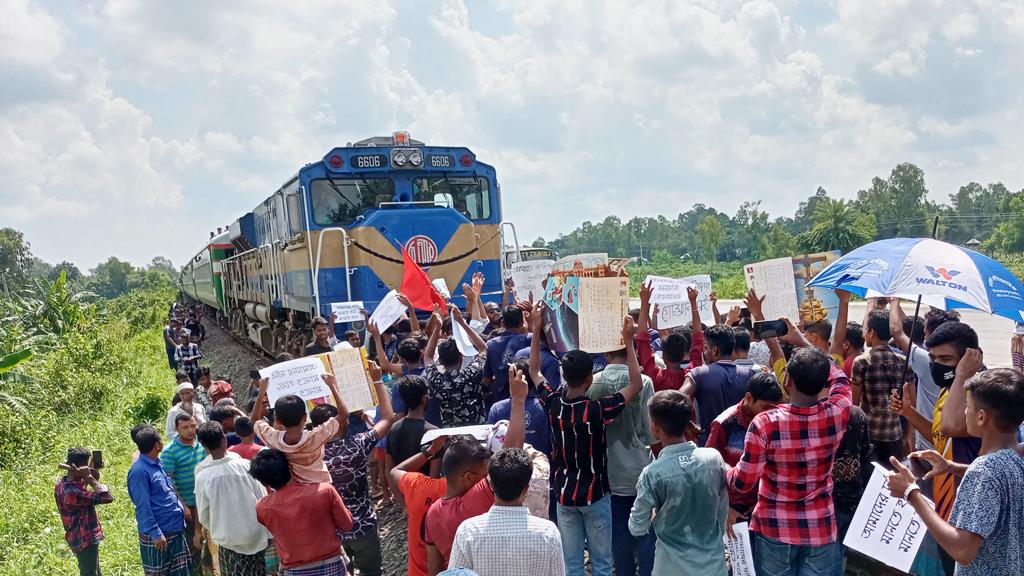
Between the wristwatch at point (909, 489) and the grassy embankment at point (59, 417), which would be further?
the grassy embankment at point (59, 417)

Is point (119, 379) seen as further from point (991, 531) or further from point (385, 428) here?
point (991, 531)

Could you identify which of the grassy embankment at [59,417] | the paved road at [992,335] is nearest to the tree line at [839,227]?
the paved road at [992,335]

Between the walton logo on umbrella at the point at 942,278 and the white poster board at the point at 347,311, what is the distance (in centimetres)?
580

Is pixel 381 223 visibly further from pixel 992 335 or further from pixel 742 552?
pixel 992 335

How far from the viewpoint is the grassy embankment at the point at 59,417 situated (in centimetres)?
657

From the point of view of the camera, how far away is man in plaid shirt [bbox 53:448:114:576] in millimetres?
4902

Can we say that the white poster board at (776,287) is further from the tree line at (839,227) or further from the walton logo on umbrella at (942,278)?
the tree line at (839,227)

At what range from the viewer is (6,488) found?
834cm

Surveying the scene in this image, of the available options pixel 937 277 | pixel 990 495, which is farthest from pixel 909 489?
pixel 937 277

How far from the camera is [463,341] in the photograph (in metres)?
5.36

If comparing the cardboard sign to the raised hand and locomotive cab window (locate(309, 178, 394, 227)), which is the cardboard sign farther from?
locomotive cab window (locate(309, 178, 394, 227))

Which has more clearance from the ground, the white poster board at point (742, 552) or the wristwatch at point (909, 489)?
the wristwatch at point (909, 489)

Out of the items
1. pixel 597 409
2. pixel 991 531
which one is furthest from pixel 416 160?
pixel 991 531

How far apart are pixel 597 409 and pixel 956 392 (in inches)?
64.8
